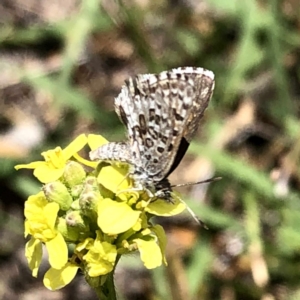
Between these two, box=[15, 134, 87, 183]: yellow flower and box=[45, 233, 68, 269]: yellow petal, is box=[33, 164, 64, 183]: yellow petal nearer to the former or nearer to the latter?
box=[15, 134, 87, 183]: yellow flower

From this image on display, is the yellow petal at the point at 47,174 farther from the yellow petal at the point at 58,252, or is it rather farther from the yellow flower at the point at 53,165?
the yellow petal at the point at 58,252

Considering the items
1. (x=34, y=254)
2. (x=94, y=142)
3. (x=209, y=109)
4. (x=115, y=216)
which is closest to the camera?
(x=115, y=216)


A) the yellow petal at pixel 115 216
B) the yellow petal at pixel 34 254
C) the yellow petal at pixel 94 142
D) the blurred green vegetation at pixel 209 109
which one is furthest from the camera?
the blurred green vegetation at pixel 209 109

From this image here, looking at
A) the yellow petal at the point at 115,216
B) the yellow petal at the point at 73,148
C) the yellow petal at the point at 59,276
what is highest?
the yellow petal at the point at 73,148

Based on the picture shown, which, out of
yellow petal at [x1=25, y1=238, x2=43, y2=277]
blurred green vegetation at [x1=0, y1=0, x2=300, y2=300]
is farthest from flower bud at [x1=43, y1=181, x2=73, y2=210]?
blurred green vegetation at [x1=0, y1=0, x2=300, y2=300]

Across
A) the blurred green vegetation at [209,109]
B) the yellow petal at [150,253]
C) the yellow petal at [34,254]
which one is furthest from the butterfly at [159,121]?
the blurred green vegetation at [209,109]

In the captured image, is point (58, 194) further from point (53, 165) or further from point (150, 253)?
point (150, 253)

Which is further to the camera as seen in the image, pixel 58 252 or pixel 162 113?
pixel 162 113

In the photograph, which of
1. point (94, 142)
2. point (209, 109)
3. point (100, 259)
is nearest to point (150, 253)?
point (100, 259)
